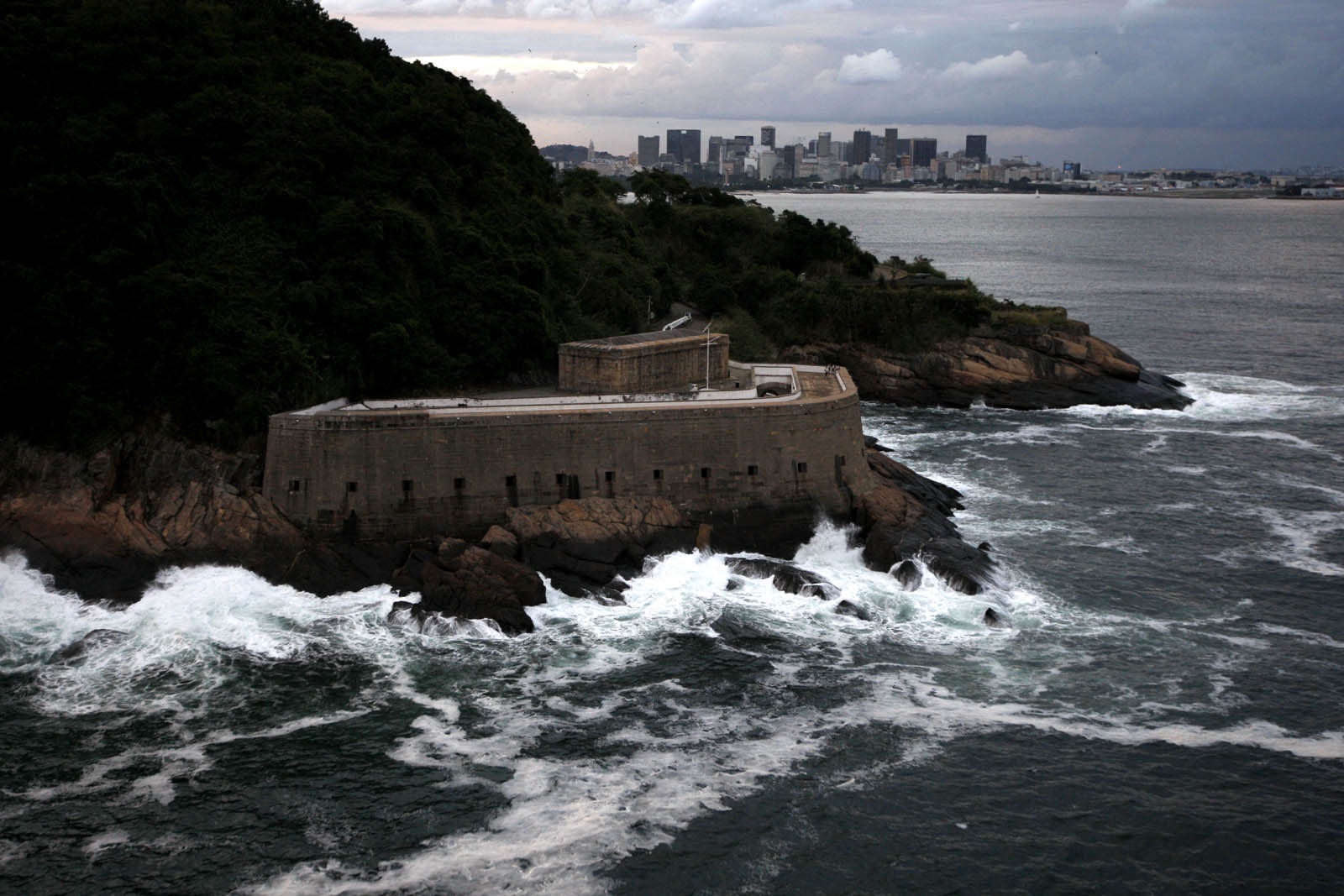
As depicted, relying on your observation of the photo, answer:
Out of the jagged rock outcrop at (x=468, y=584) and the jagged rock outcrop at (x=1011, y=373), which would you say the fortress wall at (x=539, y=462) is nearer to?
the jagged rock outcrop at (x=468, y=584)

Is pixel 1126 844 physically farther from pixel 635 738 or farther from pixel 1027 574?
pixel 1027 574

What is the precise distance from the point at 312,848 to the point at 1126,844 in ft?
57.4

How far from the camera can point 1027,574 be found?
4316cm

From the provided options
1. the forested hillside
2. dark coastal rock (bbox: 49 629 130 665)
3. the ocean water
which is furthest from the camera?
the forested hillside

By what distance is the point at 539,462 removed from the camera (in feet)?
143

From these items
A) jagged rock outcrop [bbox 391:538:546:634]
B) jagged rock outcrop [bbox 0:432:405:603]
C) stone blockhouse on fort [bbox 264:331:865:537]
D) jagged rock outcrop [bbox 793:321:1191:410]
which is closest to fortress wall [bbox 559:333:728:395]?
stone blockhouse on fort [bbox 264:331:865:537]

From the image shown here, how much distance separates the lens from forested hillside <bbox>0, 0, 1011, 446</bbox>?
4347cm

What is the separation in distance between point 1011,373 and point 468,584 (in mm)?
46418

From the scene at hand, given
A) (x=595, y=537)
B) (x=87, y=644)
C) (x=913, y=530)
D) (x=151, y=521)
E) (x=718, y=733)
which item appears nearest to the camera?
(x=718, y=733)

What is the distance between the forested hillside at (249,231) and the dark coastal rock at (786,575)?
47.7ft

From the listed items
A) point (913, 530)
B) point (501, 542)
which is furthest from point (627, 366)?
point (913, 530)

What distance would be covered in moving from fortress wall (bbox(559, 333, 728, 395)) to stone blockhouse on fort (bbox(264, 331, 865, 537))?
0.24ft

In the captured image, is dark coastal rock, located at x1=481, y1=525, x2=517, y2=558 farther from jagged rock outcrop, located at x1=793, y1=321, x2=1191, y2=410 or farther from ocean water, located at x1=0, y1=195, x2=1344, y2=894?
jagged rock outcrop, located at x1=793, y1=321, x2=1191, y2=410

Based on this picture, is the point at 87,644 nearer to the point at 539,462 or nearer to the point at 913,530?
the point at 539,462
